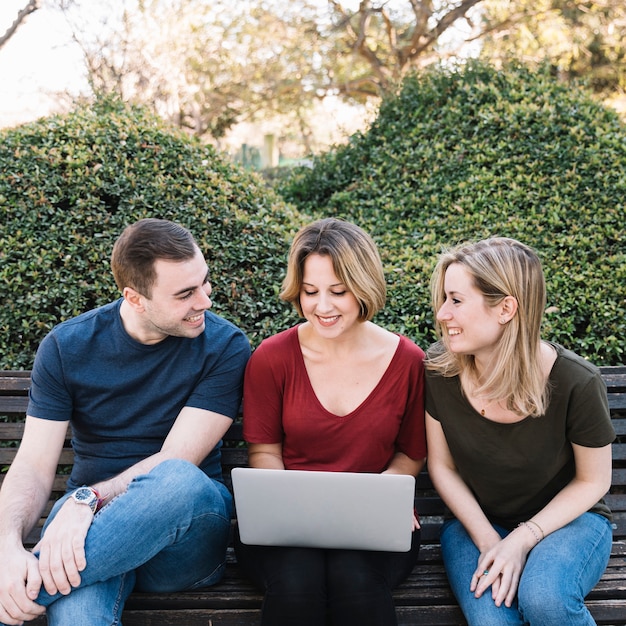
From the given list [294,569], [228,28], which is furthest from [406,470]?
[228,28]

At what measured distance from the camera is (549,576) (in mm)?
2016

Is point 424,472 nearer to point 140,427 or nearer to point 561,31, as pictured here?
point 140,427

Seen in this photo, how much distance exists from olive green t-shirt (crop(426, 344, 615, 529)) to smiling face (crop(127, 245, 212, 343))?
86cm

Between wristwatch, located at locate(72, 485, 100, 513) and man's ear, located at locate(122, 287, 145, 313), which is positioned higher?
man's ear, located at locate(122, 287, 145, 313)

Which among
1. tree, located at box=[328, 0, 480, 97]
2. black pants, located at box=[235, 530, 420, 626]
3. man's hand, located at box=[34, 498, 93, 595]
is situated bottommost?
black pants, located at box=[235, 530, 420, 626]

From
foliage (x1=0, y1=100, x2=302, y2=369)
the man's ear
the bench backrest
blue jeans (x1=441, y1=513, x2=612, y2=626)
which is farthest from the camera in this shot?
foliage (x1=0, y1=100, x2=302, y2=369)

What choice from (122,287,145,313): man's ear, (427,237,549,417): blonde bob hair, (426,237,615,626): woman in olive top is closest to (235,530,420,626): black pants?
(426,237,615,626): woman in olive top

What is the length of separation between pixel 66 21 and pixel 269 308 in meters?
6.41

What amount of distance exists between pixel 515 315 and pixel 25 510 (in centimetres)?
171

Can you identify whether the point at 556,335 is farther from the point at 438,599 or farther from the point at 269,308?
the point at 438,599

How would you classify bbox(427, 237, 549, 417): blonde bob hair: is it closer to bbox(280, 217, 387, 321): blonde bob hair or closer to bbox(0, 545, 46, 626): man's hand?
bbox(280, 217, 387, 321): blonde bob hair

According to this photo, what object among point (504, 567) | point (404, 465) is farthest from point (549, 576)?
point (404, 465)

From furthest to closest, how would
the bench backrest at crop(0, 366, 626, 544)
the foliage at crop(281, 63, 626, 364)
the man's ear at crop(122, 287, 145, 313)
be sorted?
1. the foliage at crop(281, 63, 626, 364)
2. the bench backrest at crop(0, 366, 626, 544)
3. the man's ear at crop(122, 287, 145, 313)

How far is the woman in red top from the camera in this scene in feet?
7.68
